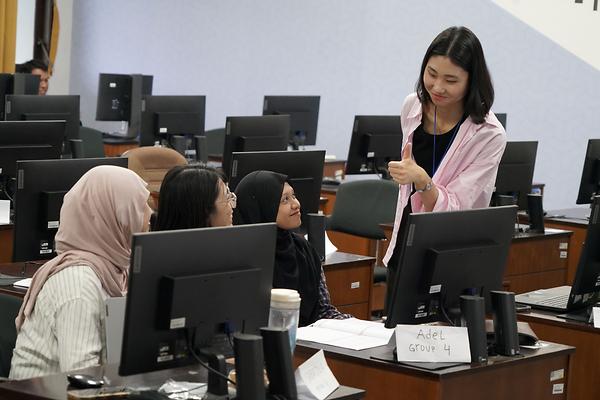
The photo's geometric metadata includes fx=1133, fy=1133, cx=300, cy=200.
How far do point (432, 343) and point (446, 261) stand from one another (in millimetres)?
215

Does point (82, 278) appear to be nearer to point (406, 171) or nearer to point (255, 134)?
point (406, 171)

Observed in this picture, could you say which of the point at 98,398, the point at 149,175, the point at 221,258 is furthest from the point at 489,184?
the point at 149,175

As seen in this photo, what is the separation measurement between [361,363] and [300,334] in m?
0.26

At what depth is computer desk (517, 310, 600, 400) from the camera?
3.70 meters

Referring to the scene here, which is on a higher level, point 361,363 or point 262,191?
point 262,191

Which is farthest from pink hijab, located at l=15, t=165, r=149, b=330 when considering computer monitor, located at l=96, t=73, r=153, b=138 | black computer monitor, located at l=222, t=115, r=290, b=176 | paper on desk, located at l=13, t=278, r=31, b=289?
computer monitor, located at l=96, t=73, r=153, b=138

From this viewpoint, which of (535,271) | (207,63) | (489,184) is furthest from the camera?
(207,63)

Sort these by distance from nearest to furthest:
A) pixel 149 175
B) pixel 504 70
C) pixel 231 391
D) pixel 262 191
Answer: pixel 231 391, pixel 262 191, pixel 149 175, pixel 504 70

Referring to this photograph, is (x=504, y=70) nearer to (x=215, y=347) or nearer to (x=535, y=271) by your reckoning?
(x=535, y=271)

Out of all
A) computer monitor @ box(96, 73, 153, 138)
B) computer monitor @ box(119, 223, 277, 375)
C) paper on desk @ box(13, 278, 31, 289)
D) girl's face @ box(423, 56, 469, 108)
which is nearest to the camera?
computer monitor @ box(119, 223, 277, 375)

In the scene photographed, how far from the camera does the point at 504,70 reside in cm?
870

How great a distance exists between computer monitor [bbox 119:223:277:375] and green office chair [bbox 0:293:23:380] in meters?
0.79

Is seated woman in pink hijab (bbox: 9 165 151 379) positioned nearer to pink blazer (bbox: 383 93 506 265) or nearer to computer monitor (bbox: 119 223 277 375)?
computer monitor (bbox: 119 223 277 375)

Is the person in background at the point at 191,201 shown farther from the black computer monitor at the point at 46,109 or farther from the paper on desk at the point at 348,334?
the black computer monitor at the point at 46,109
